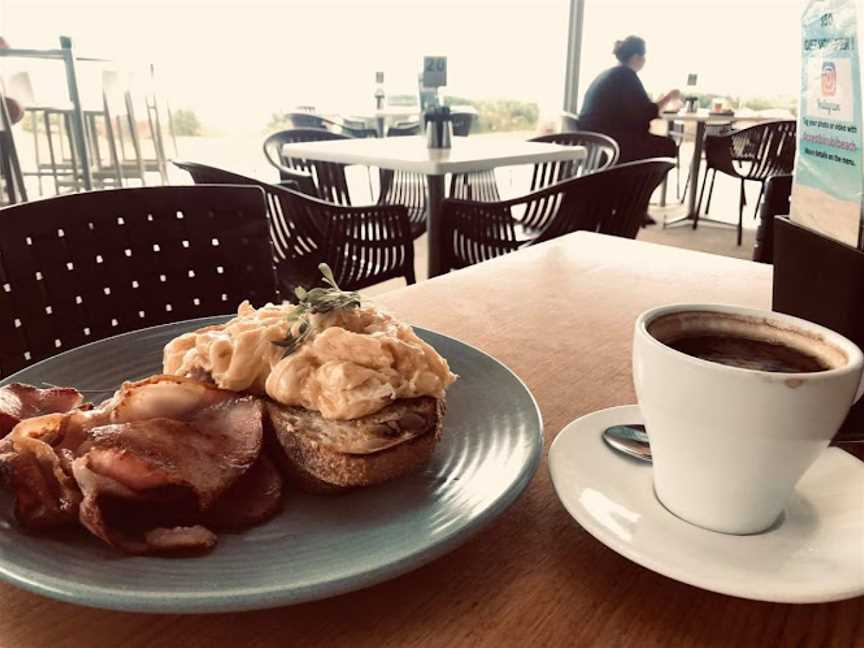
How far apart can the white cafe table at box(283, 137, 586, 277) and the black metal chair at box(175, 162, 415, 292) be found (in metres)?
0.15

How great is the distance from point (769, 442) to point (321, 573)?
0.27 meters

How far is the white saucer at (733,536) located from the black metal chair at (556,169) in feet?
9.24

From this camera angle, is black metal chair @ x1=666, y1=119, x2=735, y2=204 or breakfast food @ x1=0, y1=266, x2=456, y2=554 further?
black metal chair @ x1=666, y1=119, x2=735, y2=204

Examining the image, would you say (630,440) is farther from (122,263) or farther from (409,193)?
(409,193)

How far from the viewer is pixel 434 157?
2604 mm

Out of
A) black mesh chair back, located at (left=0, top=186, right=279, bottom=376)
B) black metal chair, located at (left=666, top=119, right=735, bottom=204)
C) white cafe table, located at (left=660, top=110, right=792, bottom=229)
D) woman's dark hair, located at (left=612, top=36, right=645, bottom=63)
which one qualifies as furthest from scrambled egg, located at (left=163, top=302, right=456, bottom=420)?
woman's dark hair, located at (left=612, top=36, right=645, bottom=63)

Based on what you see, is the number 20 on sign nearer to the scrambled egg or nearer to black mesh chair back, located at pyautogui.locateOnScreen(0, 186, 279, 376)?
black mesh chair back, located at pyautogui.locateOnScreen(0, 186, 279, 376)

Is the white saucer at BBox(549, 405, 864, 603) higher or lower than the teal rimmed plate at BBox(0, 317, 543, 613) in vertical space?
lower

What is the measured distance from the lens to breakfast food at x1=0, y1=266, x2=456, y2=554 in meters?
0.43

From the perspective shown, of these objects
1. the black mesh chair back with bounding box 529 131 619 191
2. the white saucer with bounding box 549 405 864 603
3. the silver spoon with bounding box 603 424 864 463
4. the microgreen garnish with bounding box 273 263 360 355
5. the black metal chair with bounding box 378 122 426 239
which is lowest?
the black metal chair with bounding box 378 122 426 239

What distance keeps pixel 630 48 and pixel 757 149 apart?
1324 millimetres

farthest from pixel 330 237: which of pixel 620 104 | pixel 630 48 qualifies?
pixel 630 48

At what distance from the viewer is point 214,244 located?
120 centimetres

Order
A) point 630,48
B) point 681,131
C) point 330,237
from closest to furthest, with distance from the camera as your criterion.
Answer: point 330,237 < point 630,48 < point 681,131
